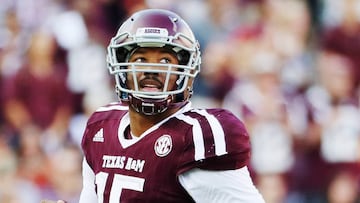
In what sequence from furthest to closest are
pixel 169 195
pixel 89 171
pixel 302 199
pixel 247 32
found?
pixel 247 32 < pixel 302 199 < pixel 89 171 < pixel 169 195

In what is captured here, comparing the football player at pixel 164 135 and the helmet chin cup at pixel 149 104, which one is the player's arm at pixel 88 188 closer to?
the football player at pixel 164 135

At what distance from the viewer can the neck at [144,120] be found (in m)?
2.84

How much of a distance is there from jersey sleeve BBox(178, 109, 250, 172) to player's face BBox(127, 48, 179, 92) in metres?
0.13

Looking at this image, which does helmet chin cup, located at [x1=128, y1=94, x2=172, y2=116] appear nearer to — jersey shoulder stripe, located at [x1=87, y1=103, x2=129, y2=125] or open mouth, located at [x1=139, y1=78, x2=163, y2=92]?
open mouth, located at [x1=139, y1=78, x2=163, y2=92]

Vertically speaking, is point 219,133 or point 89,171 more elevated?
point 219,133

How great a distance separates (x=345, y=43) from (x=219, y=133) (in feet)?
11.8

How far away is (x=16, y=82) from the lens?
21.0 ft

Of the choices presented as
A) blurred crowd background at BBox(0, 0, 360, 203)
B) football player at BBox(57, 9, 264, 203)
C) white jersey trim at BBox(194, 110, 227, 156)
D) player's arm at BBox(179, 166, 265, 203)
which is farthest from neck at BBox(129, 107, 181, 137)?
blurred crowd background at BBox(0, 0, 360, 203)

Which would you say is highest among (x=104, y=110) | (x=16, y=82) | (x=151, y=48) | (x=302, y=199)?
(x=151, y=48)

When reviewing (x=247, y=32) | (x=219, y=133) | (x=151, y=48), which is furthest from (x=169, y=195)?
(x=247, y=32)

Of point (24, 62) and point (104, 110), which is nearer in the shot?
point (104, 110)

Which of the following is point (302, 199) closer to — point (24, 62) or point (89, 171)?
point (24, 62)

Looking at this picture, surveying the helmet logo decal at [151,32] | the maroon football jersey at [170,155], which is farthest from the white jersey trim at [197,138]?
the helmet logo decal at [151,32]

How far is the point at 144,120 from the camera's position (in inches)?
112
